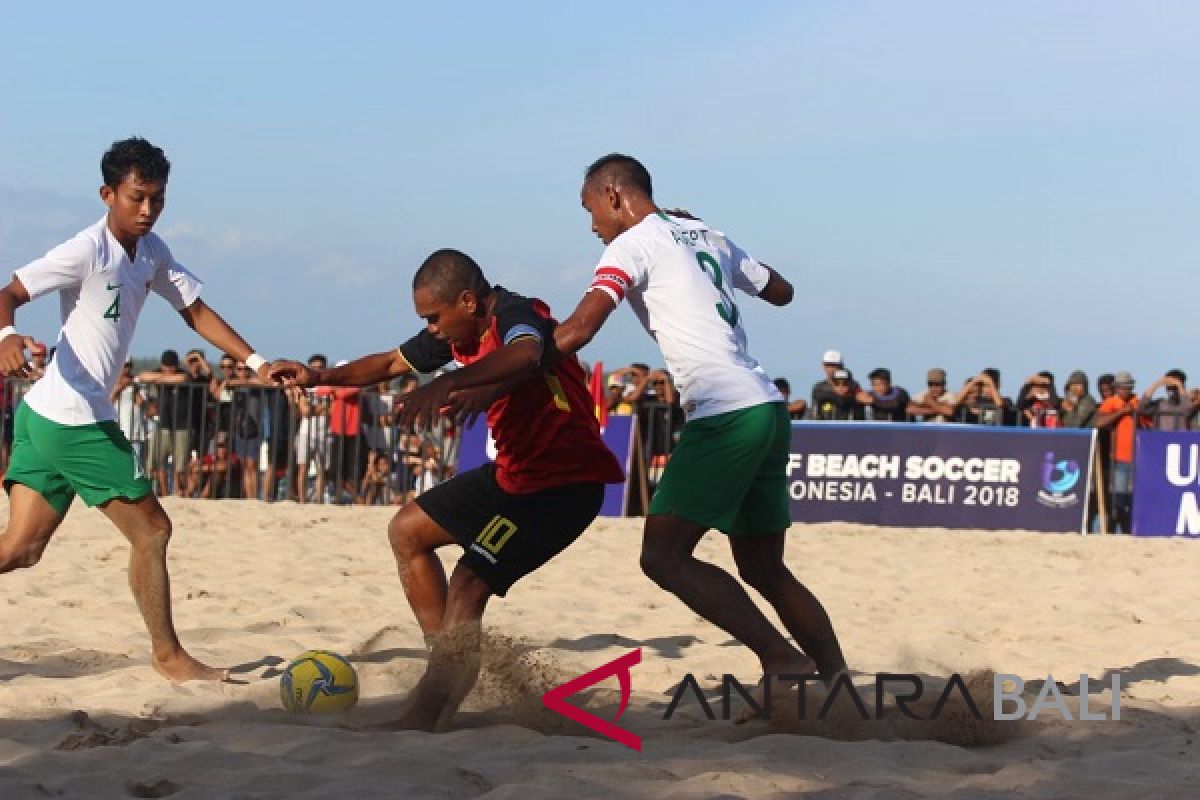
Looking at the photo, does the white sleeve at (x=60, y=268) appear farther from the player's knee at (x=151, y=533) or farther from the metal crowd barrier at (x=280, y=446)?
the metal crowd barrier at (x=280, y=446)

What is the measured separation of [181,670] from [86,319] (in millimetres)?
1363

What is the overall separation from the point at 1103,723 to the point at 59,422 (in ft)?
12.8

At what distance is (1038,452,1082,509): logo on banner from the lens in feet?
48.9

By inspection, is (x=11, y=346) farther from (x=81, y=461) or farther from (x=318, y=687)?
(x=318, y=687)

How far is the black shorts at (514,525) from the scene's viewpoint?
5.19m

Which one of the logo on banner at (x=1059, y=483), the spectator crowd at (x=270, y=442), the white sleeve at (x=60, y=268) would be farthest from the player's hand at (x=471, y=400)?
the spectator crowd at (x=270, y=442)

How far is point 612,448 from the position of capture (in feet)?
50.5

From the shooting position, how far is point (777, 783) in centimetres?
427

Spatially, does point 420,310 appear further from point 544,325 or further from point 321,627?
point 321,627

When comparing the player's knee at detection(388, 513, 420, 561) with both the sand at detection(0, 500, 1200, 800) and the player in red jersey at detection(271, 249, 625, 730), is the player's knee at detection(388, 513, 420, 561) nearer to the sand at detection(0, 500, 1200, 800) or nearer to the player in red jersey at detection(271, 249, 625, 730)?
the player in red jersey at detection(271, 249, 625, 730)

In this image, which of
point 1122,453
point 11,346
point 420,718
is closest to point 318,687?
point 420,718

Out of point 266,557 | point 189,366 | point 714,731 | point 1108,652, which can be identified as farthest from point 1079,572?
point 189,366

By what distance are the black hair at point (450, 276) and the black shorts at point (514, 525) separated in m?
0.68

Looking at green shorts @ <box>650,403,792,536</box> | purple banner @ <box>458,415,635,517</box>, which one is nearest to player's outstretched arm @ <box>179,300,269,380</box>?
green shorts @ <box>650,403,792,536</box>
